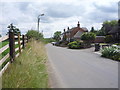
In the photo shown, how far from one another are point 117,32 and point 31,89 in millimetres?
41442

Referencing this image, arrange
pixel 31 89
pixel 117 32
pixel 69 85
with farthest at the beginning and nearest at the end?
pixel 117 32 → pixel 69 85 → pixel 31 89

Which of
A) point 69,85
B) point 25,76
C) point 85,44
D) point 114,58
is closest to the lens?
point 25,76

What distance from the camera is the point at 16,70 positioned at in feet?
16.6

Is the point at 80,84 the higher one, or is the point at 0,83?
the point at 0,83

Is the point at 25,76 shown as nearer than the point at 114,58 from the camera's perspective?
Yes

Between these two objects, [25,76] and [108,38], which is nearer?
[25,76]

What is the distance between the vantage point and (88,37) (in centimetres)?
3259

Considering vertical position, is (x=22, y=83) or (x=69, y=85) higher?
(x=22, y=83)

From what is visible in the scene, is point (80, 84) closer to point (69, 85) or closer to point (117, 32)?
point (69, 85)

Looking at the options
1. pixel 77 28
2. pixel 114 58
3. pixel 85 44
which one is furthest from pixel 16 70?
pixel 77 28

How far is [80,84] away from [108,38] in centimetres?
3928

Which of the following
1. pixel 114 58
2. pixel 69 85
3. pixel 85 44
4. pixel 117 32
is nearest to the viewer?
pixel 69 85

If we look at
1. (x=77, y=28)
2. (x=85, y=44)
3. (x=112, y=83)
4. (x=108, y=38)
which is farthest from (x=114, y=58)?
(x=77, y=28)

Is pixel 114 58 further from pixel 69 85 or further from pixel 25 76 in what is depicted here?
pixel 25 76
